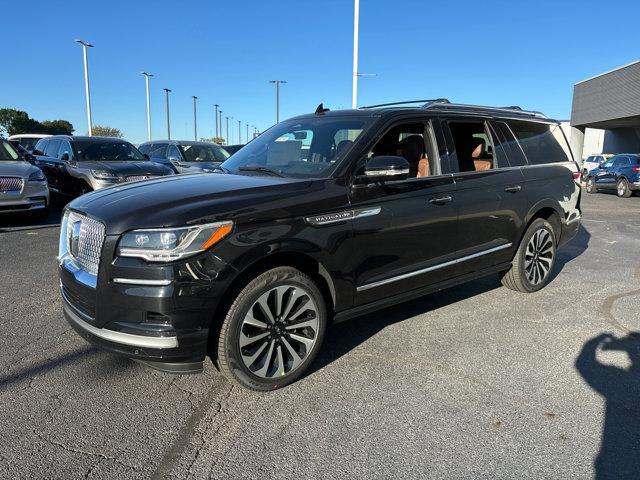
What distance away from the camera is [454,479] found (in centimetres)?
241

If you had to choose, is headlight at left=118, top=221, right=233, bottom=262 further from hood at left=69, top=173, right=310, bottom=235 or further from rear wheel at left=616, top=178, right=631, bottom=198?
rear wheel at left=616, top=178, right=631, bottom=198

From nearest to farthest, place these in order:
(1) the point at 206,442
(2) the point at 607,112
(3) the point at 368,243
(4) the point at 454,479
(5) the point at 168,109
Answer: (4) the point at 454,479, (1) the point at 206,442, (3) the point at 368,243, (2) the point at 607,112, (5) the point at 168,109

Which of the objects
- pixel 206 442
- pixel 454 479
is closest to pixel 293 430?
pixel 206 442

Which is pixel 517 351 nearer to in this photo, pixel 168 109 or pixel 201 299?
pixel 201 299

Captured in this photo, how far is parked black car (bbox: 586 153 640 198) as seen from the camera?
17.9 m

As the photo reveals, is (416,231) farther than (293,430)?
Yes

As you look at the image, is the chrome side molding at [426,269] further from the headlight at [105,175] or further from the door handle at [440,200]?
the headlight at [105,175]

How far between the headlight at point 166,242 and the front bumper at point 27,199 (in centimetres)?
745

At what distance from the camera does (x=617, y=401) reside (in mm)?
3154

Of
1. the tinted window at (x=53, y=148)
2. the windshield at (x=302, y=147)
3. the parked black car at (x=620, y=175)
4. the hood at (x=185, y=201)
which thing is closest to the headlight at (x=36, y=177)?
the tinted window at (x=53, y=148)

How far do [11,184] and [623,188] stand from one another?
19379 mm

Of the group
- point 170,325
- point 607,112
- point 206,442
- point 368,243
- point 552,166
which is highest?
point 607,112

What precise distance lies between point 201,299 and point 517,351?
2.57 metres

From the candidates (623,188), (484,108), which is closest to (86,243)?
(484,108)
